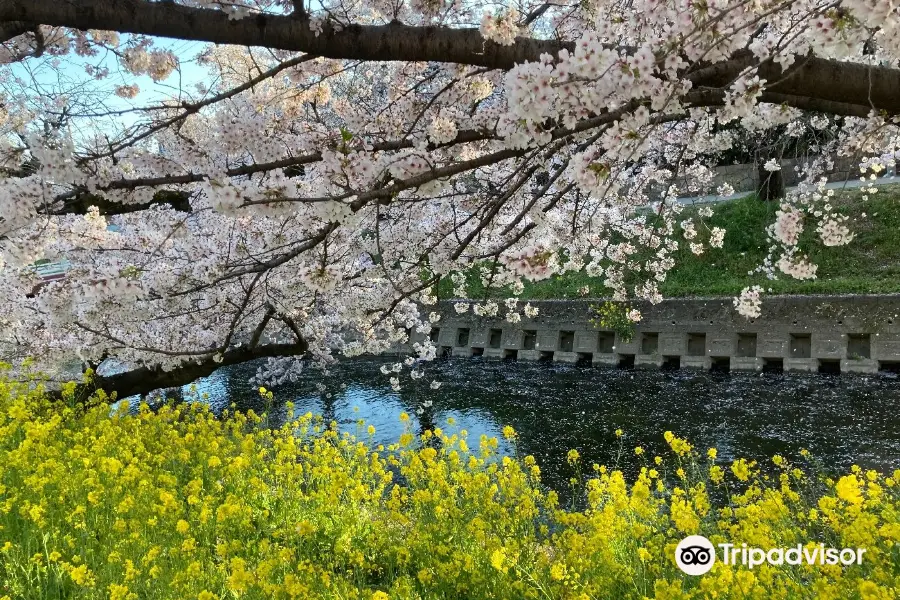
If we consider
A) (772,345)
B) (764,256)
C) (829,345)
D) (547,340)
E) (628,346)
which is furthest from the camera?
(547,340)

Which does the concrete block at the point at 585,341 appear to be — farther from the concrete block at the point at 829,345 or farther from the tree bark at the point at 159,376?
the tree bark at the point at 159,376

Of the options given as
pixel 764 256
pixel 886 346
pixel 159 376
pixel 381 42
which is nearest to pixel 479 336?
pixel 764 256

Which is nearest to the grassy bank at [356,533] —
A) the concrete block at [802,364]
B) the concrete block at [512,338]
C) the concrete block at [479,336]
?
the concrete block at [802,364]

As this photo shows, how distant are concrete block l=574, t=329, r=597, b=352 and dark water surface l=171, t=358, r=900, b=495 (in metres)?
0.55

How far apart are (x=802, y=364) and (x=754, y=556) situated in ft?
30.9

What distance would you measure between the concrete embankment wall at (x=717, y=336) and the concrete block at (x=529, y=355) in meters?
0.01

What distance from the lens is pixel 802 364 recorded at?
1141 centimetres

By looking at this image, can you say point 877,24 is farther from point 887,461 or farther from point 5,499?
point 887,461

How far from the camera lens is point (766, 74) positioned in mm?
2582

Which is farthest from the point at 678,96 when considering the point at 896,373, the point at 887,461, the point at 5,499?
the point at 896,373

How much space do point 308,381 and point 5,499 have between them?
10.9 metres

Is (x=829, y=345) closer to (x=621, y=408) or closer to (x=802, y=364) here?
(x=802, y=364)

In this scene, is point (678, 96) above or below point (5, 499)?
above

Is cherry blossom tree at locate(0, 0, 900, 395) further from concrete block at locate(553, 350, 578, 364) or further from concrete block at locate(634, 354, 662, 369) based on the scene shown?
concrete block at locate(553, 350, 578, 364)
